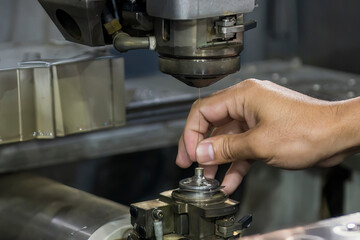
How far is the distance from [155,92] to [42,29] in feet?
0.99

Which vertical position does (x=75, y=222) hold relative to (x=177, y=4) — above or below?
below

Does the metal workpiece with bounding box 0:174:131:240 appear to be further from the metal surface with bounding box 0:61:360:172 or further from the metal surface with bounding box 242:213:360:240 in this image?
the metal surface with bounding box 242:213:360:240

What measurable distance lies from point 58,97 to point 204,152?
289 mm

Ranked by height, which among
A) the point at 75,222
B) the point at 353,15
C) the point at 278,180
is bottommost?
the point at 278,180

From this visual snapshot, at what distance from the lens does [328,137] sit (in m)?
1.10

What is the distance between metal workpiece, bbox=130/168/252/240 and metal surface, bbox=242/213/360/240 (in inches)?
1.8

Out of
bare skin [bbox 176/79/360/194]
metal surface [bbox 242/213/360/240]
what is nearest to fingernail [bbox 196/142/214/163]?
bare skin [bbox 176/79/360/194]

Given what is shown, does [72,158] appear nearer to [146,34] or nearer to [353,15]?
[146,34]

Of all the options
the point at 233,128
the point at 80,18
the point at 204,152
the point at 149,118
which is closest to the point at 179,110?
the point at 149,118

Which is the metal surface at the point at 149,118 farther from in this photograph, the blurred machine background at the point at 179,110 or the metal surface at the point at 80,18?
the metal surface at the point at 80,18

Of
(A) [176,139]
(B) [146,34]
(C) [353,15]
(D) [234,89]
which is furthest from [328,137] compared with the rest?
(C) [353,15]

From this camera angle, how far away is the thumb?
1064 millimetres

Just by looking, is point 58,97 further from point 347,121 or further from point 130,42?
point 347,121

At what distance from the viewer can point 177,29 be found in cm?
89
